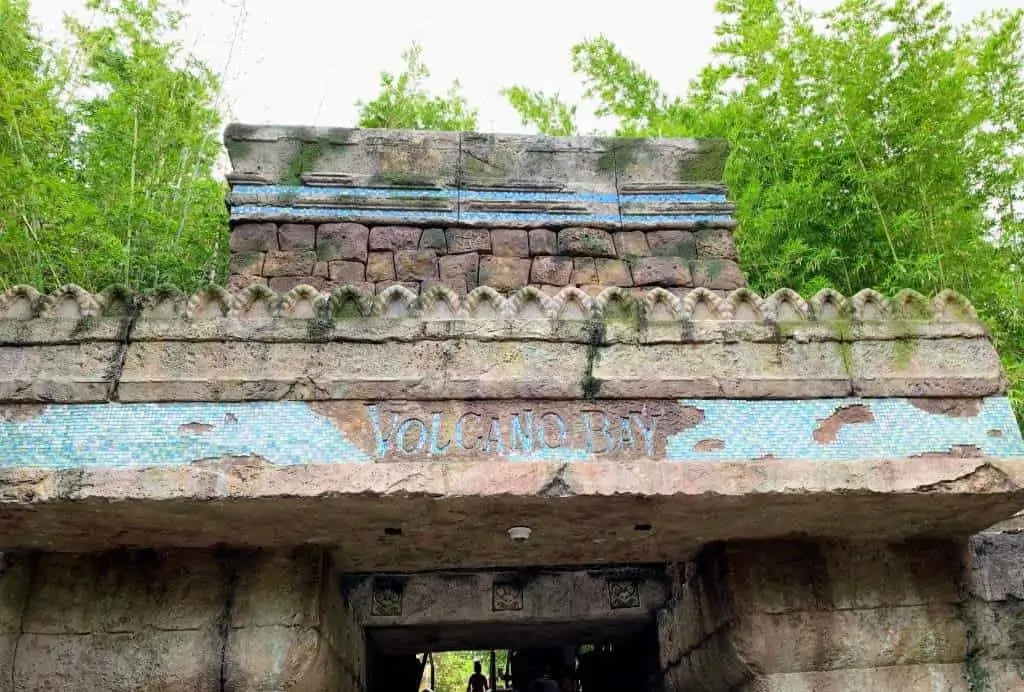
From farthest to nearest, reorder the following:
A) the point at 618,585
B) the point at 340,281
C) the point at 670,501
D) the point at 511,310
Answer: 1. the point at 618,585
2. the point at 340,281
3. the point at 511,310
4. the point at 670,501

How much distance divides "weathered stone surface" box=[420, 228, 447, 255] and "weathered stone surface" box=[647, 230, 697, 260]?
1.23 m

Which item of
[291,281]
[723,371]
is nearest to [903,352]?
[723,371]

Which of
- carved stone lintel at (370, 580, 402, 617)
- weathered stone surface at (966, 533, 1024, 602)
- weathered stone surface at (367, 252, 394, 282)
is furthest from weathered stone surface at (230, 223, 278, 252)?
weathered stone surface at (966, 533, 1024, 602)

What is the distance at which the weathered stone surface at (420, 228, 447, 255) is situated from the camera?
4797mm

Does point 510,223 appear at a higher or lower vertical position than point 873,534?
higher

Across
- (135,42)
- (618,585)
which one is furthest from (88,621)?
(135,42)

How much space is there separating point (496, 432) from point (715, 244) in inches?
90.1

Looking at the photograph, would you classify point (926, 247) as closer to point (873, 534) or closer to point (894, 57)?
point (894, 57)

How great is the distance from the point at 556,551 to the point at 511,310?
4.19ft

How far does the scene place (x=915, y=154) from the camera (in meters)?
5.48

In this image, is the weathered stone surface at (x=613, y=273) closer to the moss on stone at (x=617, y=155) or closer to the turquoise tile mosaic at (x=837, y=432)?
the moss on stone at (x=617, y=155)

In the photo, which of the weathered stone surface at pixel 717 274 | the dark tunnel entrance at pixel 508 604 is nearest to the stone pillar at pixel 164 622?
the dark tunnel entrance at pixel 508 604

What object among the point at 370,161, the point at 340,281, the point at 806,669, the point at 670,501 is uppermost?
the point at 370,161

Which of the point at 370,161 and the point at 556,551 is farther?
the point at 370,161
